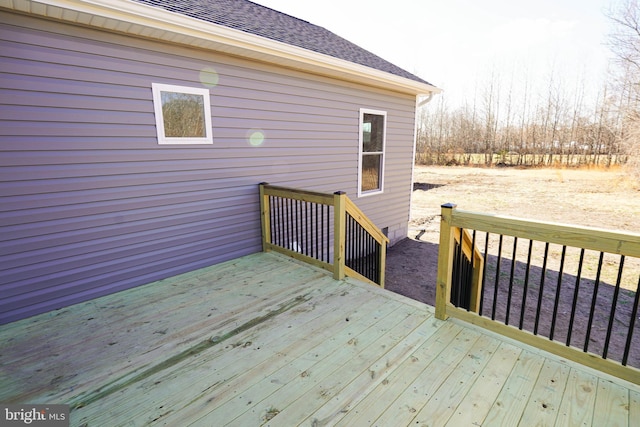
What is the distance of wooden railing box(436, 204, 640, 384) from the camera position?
1.71 meters

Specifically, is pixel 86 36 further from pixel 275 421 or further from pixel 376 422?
pixel 376 422

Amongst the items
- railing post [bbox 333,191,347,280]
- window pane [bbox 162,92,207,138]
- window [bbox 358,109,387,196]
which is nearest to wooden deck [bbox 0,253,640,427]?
railing post [bbox 333,191,347,280]

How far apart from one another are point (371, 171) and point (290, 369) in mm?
4711

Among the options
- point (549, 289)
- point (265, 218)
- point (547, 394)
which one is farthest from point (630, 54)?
point (547, 394)

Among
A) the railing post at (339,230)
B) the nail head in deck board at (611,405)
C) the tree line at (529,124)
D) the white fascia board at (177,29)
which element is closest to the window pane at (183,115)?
the white fascia board at (177,29)

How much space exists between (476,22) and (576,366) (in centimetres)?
1469

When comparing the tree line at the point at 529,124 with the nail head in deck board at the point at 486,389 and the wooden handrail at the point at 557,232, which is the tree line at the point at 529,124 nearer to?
the wooden handrail at the point at 557,232

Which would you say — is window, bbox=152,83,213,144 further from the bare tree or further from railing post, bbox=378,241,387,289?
the bare tree

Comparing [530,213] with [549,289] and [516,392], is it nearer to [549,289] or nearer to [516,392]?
[549,289]

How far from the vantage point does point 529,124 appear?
73.9 feet

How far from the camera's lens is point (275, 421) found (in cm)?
155

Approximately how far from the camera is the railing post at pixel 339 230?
124 inches

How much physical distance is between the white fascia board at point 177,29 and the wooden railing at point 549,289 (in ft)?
8.97

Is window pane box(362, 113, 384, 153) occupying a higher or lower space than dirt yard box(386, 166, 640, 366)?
higher
